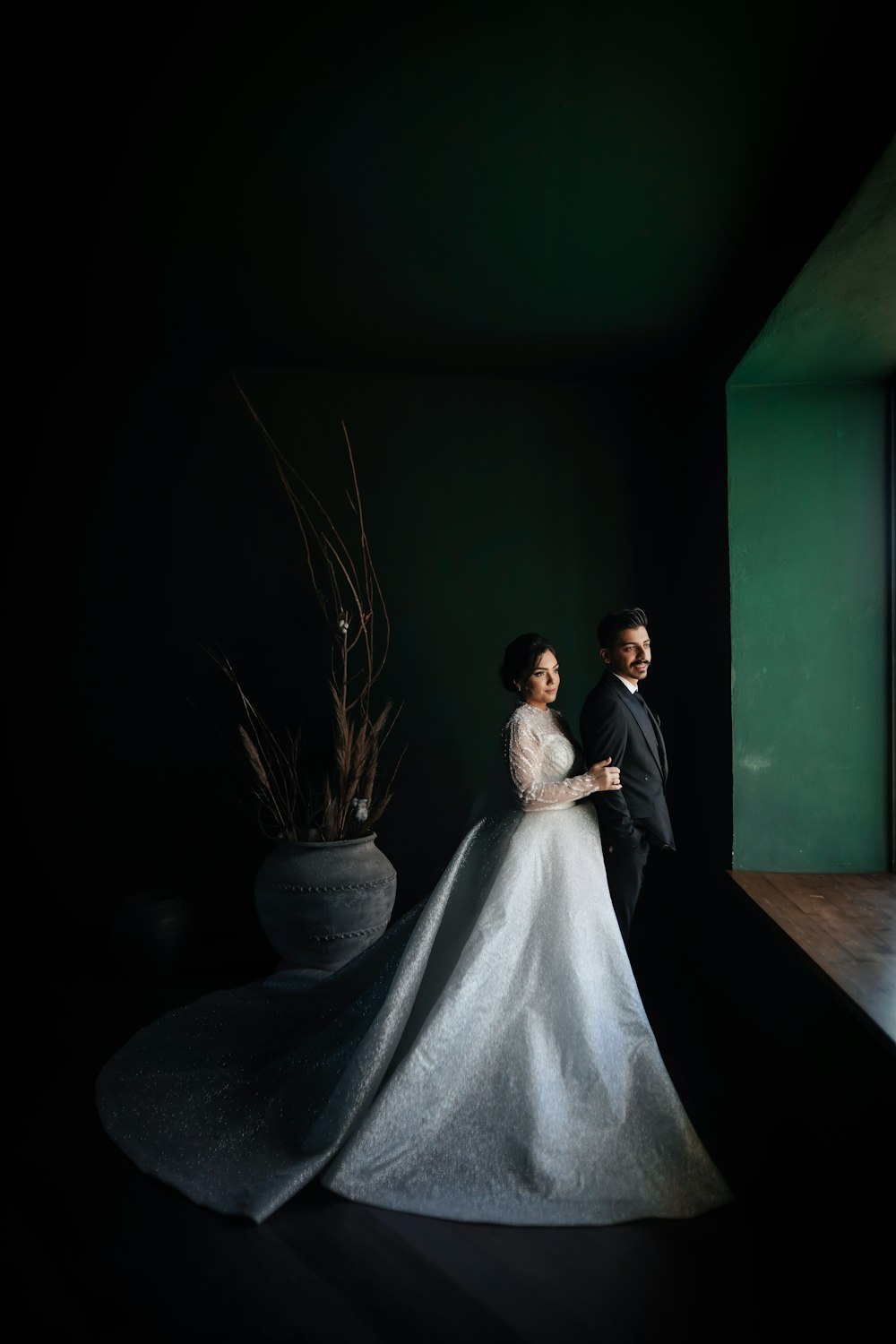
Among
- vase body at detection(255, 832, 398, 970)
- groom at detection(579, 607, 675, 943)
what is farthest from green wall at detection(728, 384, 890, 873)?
vase body at detection(255, 832, 398, 970)

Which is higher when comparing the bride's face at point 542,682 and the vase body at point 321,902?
the bride's face at point 542,682

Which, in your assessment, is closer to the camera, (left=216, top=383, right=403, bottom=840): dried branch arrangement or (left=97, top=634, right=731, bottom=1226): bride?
(left=97, top=634, right=731, bottom=1226): bride

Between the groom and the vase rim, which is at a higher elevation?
the groom

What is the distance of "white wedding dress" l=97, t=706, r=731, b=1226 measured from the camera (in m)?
2.04

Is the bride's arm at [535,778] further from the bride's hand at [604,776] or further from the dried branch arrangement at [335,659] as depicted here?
the dried branch arrangement at [335,659]

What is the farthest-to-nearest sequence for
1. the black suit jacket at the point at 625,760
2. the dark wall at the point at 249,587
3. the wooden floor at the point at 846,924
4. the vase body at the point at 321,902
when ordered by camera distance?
the dark wall at the point at 249,587, the vase body at the point at 321,902, the black suit jacket at the point at 625,760, the wooden floor at the point at 846,924

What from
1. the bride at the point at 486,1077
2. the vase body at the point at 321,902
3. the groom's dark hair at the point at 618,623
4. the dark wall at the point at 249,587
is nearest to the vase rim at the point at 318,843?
the vase body at the point at 321,902

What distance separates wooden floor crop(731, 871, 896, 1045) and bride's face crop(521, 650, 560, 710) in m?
0.99

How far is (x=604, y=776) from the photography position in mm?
2672

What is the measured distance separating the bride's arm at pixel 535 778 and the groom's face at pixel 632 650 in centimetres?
37

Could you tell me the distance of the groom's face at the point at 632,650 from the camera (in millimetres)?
2842

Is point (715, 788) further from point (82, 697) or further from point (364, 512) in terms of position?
point (82, 697)

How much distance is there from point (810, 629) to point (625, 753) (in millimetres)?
940

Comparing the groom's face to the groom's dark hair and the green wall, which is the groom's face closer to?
the groom's dark hair
